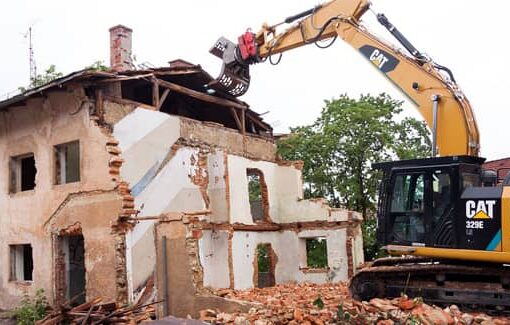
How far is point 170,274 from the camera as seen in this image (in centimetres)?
1198

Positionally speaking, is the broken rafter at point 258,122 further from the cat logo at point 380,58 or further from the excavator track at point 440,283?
the excavator track at point 440,283

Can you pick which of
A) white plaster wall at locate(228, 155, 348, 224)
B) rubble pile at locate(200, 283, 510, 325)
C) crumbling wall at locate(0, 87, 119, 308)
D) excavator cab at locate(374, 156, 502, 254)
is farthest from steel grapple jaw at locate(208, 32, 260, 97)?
rubble pile at locate(200, 283, 510, 325)

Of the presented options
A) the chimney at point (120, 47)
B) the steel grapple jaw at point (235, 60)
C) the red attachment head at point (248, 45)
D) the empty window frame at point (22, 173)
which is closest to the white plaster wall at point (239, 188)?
the steel grapple jaw at point (235, 60)

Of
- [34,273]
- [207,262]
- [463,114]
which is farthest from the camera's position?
[207,262]

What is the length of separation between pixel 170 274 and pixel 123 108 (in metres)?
4.37

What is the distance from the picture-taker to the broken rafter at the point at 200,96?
15.2m

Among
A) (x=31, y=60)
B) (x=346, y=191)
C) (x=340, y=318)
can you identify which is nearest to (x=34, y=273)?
(x=340, y=318)

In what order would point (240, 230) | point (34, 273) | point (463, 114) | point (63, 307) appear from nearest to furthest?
point (463, 114)
point (63, 307)
point (34, 273)
point (240, 230)

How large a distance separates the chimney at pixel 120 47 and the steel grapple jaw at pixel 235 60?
3138 millimetres

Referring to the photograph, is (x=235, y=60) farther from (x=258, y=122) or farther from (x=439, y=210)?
(x=439, y=210)

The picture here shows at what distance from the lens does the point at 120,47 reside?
17469 millimetres

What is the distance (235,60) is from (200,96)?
1.67m

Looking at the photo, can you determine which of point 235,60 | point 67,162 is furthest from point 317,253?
point 67,162

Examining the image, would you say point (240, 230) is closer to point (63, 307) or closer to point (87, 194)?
point (87, 194)
